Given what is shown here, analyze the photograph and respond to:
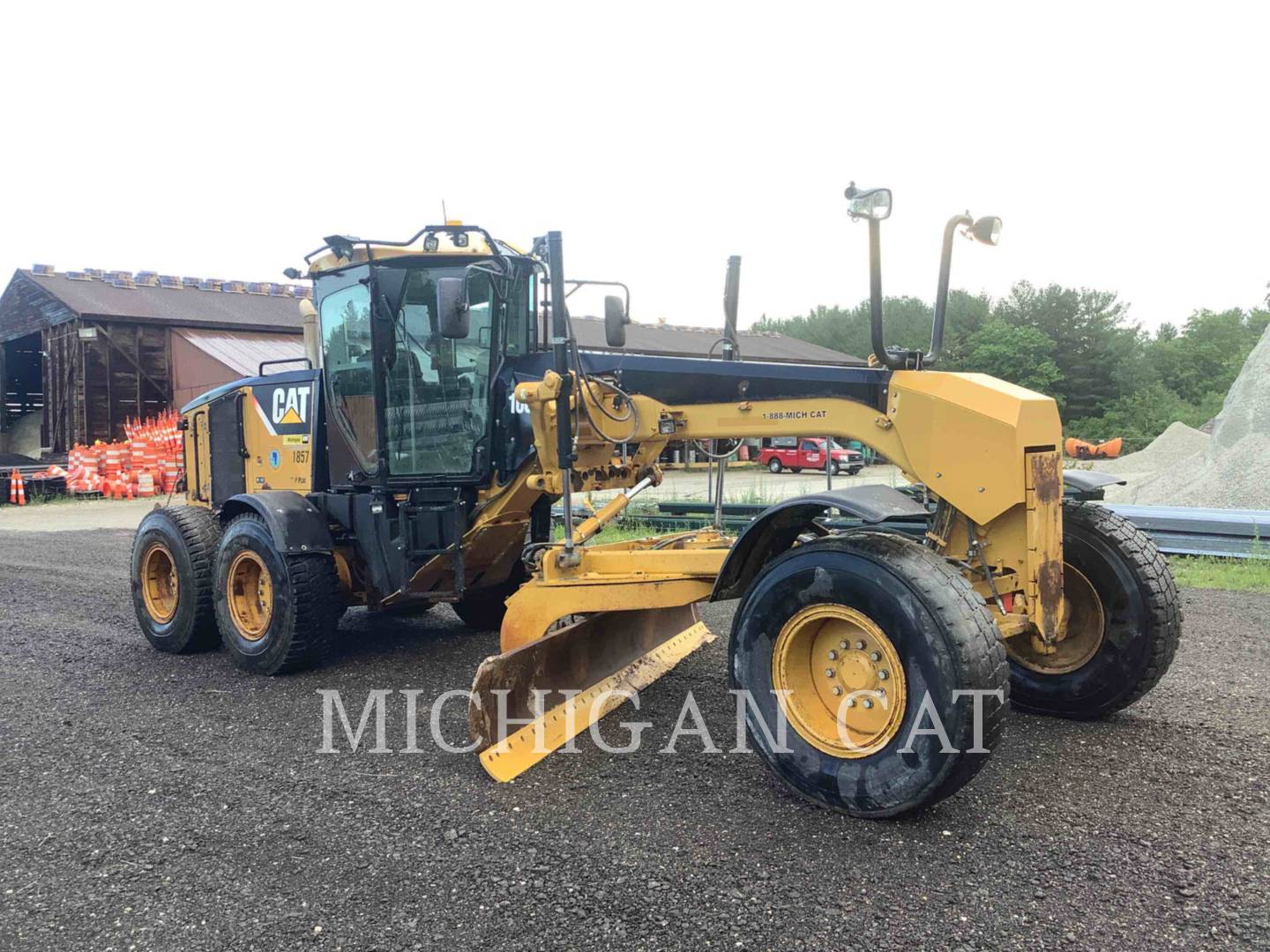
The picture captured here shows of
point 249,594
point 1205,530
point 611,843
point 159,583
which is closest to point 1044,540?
point 611,843

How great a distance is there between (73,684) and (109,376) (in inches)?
971

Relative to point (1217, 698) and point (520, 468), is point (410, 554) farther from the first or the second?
point (1217, 698)

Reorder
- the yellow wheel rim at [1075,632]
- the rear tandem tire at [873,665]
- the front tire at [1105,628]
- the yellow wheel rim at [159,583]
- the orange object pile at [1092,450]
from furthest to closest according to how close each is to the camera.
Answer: the orange object pile at [1092,450] → the yellow wheel rim at [159,583] → the yellow wheel rim at [1075,632] → the front tire at [1105,628] → the rear tandem tire at [873,665]

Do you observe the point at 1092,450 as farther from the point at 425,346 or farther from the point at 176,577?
the point at 176,577

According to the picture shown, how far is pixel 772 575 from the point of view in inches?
158

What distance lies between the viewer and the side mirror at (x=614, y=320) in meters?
5.27

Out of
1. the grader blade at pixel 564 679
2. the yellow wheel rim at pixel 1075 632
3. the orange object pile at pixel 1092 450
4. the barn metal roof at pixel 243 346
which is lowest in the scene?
the grader blade at pixel 564 679

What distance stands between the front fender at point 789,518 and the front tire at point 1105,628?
3.07ft

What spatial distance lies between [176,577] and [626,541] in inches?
136

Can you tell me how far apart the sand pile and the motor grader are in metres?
9.47

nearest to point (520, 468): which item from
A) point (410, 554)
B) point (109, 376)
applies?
point (410, 554)

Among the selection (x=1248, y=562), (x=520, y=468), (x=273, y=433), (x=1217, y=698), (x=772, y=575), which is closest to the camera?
(x=772, y=575)

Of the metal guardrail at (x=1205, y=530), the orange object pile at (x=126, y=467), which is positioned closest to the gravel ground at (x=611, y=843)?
the metal guardrail at (x=1205, y=530)

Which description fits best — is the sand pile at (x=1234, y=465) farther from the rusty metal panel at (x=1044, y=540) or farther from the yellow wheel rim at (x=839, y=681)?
the yellow wheel rim at (x=839, y=681)
